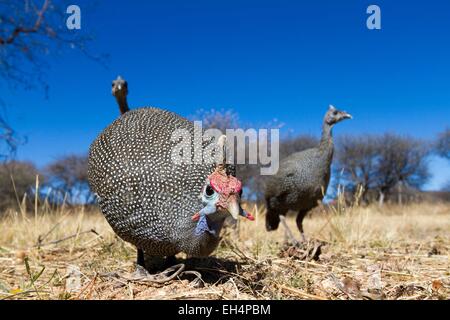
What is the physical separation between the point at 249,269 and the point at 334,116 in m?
3.99

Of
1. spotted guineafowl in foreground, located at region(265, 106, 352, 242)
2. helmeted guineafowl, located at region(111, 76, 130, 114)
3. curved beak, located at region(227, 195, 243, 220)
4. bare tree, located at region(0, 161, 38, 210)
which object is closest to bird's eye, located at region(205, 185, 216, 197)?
curved beak, located at region(227, 195, 243, 220)

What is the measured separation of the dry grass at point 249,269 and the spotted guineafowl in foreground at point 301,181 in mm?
402

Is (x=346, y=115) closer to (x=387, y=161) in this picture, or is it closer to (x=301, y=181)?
(x=301, y=181)

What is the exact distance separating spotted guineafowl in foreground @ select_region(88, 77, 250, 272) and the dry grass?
0.32m

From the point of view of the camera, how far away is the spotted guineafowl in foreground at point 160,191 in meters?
2.34

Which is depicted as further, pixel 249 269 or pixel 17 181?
pixel 17 181

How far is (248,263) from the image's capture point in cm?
347

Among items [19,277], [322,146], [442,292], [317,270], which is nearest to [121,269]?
[19,277]

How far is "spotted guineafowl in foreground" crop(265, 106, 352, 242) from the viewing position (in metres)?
5.61

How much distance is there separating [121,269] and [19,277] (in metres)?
0.72

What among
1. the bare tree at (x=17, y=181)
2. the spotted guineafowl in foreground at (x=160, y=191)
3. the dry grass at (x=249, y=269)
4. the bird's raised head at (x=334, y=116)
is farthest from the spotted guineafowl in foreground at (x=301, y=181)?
the bare tree at (x=17, y=181)

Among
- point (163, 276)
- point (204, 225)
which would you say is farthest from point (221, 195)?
point (163, 276)

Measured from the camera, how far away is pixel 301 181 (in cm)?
560
